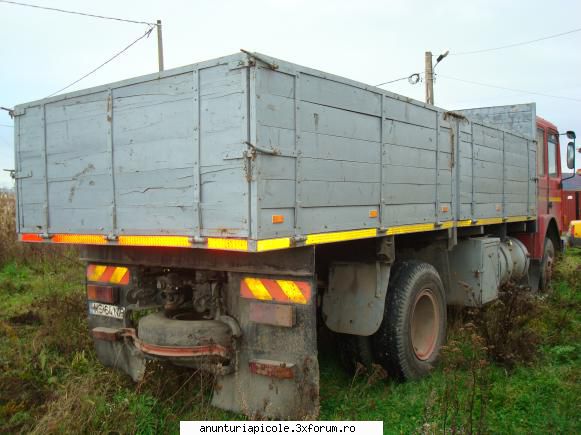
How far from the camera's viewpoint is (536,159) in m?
8.04

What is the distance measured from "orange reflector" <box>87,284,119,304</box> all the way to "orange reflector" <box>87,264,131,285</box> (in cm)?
6

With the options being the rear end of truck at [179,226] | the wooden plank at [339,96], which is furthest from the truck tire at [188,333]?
the wooden plank at [339,96]

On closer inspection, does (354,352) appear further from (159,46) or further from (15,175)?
(159,46)

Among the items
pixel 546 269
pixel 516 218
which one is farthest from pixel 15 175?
pixel 546 269

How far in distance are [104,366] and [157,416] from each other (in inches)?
41.3

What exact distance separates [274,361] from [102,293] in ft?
5.55

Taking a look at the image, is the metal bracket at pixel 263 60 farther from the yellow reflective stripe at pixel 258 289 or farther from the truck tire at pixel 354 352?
the truck tire at pixel 354 352

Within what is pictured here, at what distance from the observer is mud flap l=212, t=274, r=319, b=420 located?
11.3 ft

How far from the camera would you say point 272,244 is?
3.04 m

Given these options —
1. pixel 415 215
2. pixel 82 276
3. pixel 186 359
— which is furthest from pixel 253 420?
pixel 82 276

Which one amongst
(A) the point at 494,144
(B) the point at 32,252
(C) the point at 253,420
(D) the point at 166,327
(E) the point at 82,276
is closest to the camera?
(C) the point at 253,420

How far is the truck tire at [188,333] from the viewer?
3.67 metres

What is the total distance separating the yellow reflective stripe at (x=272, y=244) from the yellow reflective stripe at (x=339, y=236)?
8.0 inches

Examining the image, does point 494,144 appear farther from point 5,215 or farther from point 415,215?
point 5,215
